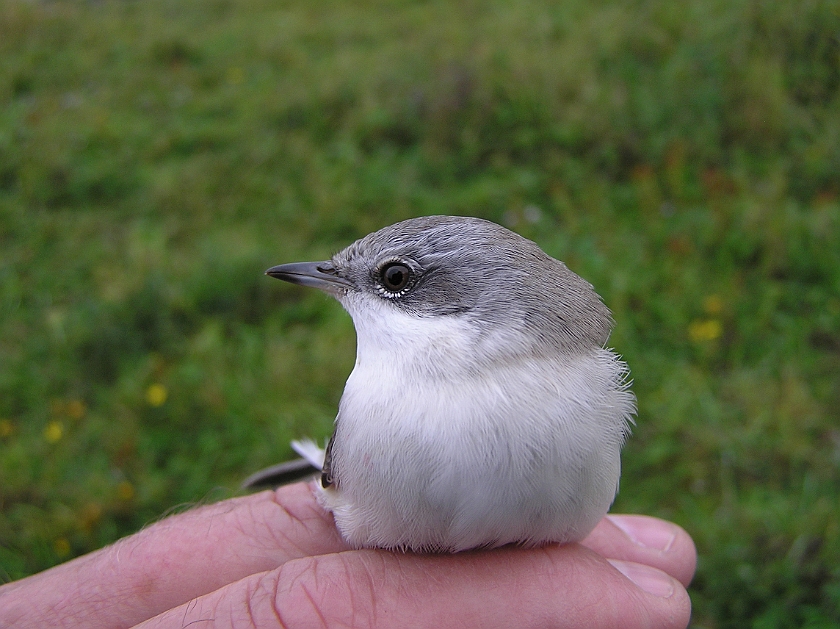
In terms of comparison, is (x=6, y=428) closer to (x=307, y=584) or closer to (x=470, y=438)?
(x=307, y=584)

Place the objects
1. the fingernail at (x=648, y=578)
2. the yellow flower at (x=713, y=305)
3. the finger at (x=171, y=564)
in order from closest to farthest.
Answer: the finger at (x=171, y=564) → the fingernail at (x=648, y=578) → the yellow flower at (x=713, y=305)

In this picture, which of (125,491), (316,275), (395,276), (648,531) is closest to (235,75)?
(125,491)

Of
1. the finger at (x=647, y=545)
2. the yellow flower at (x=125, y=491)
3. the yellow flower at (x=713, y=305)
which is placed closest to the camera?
the finger at (x=647, y=545)

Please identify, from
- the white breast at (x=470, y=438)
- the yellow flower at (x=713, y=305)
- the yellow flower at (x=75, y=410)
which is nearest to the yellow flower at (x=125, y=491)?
the yellow flower at (x=75, y=410)

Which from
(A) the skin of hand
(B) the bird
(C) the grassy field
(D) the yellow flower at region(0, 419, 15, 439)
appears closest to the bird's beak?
(B) the bird

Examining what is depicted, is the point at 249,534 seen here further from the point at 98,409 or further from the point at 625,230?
the point at 625,230

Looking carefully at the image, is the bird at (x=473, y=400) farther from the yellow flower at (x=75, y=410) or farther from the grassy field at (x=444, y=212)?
the yellow flower at (x=75, y=410)

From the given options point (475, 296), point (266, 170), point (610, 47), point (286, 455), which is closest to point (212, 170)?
point (266, 170)
